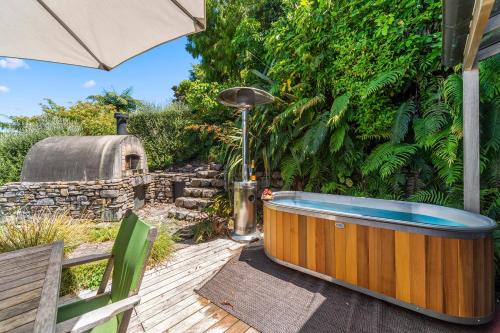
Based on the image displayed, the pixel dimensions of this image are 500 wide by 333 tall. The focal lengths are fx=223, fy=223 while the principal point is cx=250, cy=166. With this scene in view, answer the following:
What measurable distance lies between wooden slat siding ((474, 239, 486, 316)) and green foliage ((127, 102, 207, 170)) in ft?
21.9

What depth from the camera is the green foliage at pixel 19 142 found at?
6840 millimetres

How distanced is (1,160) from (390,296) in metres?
10.2

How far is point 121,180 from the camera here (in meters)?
5.34

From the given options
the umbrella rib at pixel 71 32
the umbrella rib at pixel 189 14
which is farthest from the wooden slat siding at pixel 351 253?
the umbrella rib at pixel 71 32

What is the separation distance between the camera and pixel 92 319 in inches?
36.4

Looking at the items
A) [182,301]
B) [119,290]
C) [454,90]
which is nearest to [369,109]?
[454,90]

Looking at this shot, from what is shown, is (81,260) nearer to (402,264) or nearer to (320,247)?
(320,247)

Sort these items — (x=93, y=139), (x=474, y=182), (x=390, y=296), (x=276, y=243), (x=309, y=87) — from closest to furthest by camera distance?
(x=390, y=296)
(x=474, y=182)
(x=276, y=243)
(x=309, y=87)
(x=93, y=139)

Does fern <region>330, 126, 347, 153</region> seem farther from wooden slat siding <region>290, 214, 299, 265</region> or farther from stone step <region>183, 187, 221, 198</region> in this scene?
stone step <region>183, 187, 221, 198</region>

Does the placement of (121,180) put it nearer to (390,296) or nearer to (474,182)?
(390,296)

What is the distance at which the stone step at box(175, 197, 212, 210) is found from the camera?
4.75 metres

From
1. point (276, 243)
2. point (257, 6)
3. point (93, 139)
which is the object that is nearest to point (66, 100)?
point (93, 139)

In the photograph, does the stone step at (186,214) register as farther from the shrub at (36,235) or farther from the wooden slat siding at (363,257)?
the wooden slat siding at (363,257)

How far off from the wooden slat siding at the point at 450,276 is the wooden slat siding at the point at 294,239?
124 cm
